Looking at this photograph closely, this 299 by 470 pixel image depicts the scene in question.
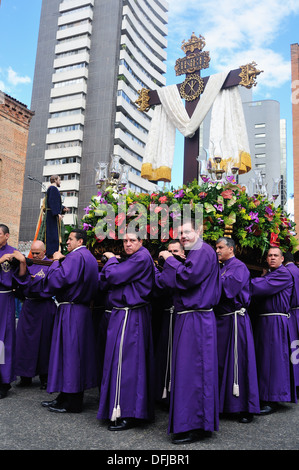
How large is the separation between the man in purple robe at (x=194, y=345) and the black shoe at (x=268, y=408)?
122 cm

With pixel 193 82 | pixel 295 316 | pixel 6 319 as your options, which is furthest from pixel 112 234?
pixel 193 82

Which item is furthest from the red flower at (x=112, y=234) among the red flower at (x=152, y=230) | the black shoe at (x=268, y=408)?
the black shoe at (x=268, y=408)

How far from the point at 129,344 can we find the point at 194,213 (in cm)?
187

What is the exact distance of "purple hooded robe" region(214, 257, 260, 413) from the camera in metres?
4.47

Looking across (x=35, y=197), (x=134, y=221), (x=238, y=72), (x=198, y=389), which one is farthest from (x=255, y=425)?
(x=35, y=197)

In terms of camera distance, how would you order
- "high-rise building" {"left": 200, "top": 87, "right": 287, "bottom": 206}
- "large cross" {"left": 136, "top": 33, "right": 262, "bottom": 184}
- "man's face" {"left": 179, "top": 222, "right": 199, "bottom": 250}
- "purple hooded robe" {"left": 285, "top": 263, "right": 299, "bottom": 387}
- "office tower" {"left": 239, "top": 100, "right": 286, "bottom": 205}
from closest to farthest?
"man's face" {"left": 179, "top": 222, "right": 199, "bottom": 250} < "purple hooded robe" {"left": 285, "top": 263, "right": 299, "bottom": 387} < "large cross" {"left": 136, "top": 33, "right": 262, "bottom": 184} < "high-rise building" {"left": 200, "top": 87, "right": 287, "bottom": 206} < "office tower" {"left": 239, "top": 100, "right": 286, "bottom": 205}

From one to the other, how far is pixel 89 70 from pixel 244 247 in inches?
1836

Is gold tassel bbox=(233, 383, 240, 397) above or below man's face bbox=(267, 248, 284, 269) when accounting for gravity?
below

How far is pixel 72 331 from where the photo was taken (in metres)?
4.71

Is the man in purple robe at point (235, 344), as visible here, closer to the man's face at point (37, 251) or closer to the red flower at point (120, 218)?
the red flower at point (120, 218)

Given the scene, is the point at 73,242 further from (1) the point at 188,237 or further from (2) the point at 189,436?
(2) the point at 189,436

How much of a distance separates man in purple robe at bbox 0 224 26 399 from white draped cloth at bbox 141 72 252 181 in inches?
157

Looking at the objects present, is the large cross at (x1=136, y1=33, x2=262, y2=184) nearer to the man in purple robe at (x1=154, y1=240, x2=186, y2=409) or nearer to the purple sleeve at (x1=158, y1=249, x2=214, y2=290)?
the man in purple robe at (x1=154, y1=240, x2=186, y2=409)

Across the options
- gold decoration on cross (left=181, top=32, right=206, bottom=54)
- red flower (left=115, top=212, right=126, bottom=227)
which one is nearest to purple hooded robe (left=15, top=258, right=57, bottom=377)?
red flower (left=115, top=212, right=126, bottom=227)
